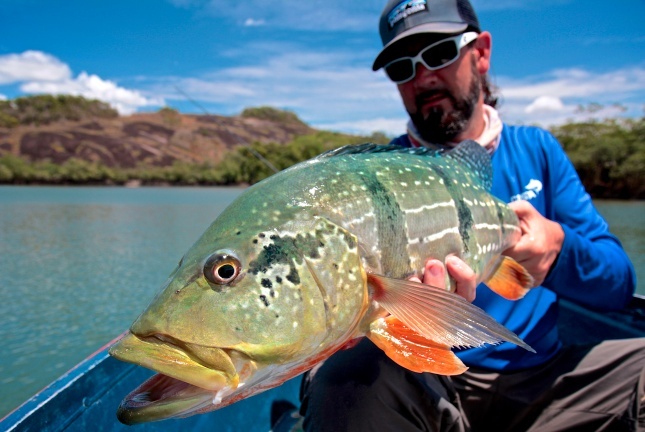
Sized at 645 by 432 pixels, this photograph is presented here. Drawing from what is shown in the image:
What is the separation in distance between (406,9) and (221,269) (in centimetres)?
282

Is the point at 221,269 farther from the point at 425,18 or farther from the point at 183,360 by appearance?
the point at 425,18

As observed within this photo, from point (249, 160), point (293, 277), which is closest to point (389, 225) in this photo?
point (293, 277)

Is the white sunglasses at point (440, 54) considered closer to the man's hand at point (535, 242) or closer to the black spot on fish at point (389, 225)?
the man's hand at point (535, 242)

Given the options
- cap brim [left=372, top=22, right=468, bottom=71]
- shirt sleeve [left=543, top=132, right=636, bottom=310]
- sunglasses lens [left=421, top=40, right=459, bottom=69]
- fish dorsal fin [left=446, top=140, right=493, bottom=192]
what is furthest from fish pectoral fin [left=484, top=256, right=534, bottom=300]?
cap brim [left=372, top=22, right=468, bottom=71]

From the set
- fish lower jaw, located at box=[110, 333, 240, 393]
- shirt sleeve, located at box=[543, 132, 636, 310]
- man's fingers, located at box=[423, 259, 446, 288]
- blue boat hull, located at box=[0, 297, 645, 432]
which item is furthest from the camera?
shirt sleeve, located at box=[543, 132, 636, 310]

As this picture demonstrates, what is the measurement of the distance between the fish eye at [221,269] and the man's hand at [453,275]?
0.87 metres

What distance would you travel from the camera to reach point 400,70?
3.69 m

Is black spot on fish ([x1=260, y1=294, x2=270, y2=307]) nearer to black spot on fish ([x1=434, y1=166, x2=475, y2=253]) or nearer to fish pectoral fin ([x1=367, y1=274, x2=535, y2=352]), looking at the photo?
fish pectoral fin ([x1=367, y1=274, x2=535, y2=352])

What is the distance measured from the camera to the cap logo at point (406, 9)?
136 inches

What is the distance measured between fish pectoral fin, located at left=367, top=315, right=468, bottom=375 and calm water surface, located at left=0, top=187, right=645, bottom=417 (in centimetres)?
720

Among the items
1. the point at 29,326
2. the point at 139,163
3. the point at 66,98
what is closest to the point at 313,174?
the point at 29,326

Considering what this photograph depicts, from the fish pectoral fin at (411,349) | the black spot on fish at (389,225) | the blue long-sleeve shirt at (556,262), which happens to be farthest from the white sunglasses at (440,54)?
the fish pectoral fin at (411,349)

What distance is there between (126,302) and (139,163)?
10192cm

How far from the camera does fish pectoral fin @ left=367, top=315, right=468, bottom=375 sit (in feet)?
5.85
